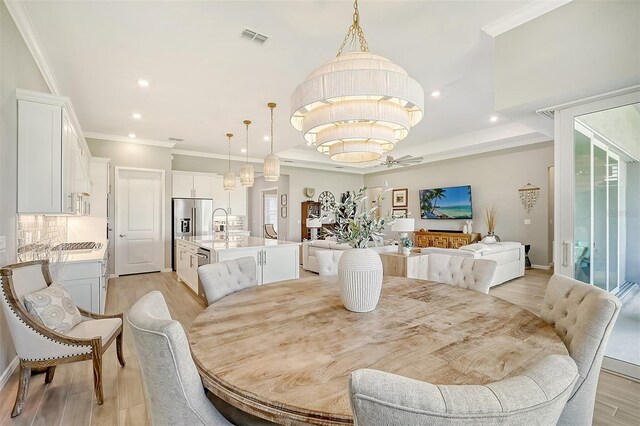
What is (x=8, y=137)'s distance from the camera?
221cm

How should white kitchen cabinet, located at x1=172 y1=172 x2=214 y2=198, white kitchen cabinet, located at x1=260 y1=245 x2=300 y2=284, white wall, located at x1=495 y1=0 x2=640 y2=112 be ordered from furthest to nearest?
white kitchen cabinet, located at x1=172 y1=172 x2=214 y2=198
white kitchen cabinet, located at x1=260 y1=245 x2=300 y2=284
white wall, located at x1=495 y1=0 x2=640 y2=112

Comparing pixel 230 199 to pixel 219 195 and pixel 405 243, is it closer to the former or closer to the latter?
pixel 219 195

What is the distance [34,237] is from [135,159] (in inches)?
140

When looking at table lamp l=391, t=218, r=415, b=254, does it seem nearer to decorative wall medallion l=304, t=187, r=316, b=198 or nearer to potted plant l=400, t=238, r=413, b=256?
potted plant l=400, t=238, r=413, b=256

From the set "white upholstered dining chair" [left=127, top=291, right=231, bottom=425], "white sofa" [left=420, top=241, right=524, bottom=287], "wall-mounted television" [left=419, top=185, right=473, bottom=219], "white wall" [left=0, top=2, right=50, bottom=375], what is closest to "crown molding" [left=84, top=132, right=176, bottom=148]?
"white wall" [left=0, top=2, right=50, bottom=375]

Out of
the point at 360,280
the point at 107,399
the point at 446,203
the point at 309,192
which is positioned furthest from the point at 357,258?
the point at 309,192

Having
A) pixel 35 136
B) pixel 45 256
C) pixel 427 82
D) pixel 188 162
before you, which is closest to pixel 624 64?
pixel 427 82

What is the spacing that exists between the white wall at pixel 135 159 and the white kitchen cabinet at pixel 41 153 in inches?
142

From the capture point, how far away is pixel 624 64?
200cm

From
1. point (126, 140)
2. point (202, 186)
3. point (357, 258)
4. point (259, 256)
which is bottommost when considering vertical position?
point (259, 256)

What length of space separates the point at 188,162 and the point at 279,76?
469cm

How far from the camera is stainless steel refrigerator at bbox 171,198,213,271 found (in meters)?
6.53

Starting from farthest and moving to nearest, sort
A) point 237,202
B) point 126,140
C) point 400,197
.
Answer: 1. point 400,197
2. point 237,202
3. point 126,140

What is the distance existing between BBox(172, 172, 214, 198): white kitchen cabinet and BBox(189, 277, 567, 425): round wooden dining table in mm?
5657
